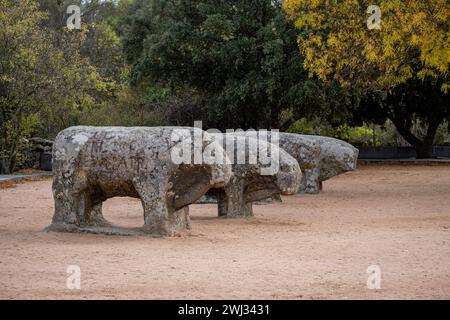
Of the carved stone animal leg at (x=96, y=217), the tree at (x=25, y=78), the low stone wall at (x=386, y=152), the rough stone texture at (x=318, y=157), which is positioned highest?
the tree at (x=25, y=78)

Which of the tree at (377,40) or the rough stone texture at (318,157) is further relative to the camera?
the rough stone texture at (318,157)

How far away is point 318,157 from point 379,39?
339 centimetres

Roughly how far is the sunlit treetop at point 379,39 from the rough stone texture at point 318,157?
1.85m

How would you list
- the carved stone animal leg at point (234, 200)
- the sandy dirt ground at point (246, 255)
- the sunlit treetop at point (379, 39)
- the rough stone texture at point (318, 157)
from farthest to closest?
the rough stone texture at point (318, 157)
the sunlit treetop at point (379, 39)
the carved stone animal leg at point (234, 200)
the sandy dirt ground at point (246, 255)

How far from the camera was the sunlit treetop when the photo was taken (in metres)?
20.0

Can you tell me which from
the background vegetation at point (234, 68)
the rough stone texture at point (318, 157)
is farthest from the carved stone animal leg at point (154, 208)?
the rough stone texture at point (318, 157)

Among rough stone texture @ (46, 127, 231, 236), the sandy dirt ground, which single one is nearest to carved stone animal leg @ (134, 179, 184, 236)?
rough stone texture @ (46, 127, 231, 236)

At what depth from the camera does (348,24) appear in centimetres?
2234

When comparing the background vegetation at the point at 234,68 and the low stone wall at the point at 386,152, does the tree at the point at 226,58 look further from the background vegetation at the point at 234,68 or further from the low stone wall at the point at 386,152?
the low stone wall at the point at 386,152

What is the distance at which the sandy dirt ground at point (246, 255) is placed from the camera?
8.78m

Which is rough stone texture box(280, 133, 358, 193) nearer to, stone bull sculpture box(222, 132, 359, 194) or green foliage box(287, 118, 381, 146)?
stone bull sculpture box(222, 132, 359, 194)

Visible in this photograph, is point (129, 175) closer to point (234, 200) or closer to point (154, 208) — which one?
point (154, 208)

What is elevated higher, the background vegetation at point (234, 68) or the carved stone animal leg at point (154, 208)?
the background vegetation at point (234, 68)

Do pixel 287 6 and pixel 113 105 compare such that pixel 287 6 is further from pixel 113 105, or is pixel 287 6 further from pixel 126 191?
pixel 113 105
